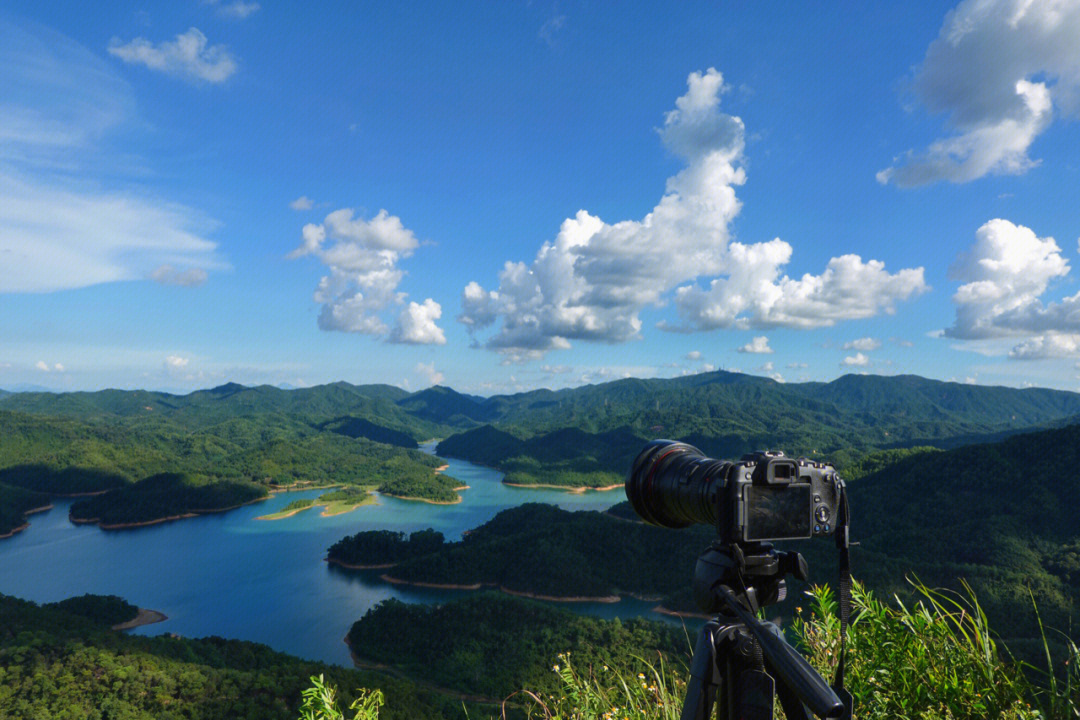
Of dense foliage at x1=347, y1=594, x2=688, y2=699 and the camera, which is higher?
the camera

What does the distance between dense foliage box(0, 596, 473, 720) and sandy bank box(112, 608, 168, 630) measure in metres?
9.31

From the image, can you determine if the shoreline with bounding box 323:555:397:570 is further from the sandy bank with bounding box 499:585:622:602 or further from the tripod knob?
the tripod knob

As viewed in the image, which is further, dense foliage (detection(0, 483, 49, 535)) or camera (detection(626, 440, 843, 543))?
dense foliage (detection(0, 483, 49, 535))

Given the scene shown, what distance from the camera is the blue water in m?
29.4

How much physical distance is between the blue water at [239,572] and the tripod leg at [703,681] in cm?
2757

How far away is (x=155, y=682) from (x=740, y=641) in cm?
2126

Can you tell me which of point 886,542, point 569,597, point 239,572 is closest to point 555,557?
point 569,597

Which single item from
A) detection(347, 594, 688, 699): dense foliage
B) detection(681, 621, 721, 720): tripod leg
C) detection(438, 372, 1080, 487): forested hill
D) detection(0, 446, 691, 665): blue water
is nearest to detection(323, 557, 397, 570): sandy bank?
detection(0, 446, 691, 665): blue water

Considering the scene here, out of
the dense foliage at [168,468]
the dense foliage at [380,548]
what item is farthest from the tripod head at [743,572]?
the dense foliage at [168,468]

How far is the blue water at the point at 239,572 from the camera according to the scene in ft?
96.4

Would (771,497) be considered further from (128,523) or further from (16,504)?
(16,504)

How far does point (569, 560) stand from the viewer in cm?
3522

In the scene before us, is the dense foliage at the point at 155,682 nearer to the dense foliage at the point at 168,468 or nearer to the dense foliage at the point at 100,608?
the dense foliage at the point at 100,608

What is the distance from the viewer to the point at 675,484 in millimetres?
1392
